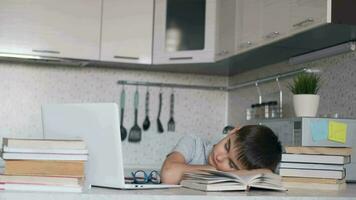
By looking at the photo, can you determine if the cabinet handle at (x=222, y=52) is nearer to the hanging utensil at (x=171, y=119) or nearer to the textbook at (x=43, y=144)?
the hanging utensil at (x=171, y=119)

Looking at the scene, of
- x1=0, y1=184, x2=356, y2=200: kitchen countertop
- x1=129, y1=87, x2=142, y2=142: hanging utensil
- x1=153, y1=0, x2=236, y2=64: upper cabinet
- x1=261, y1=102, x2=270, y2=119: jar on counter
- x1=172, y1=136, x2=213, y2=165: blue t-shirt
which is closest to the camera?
x1=0, y1=184, x2=356, y2=200: kitchen countertop

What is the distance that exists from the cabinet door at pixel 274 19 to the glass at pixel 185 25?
719mm

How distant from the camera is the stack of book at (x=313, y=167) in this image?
1.79 meters

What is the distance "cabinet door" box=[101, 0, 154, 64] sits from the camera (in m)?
3.29

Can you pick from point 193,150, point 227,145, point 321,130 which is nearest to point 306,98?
point 321,130

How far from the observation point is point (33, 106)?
3.51m

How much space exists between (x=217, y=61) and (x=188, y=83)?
24.4 inches

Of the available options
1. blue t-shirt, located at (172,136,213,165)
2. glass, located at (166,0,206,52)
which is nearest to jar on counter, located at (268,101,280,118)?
glass, located at (166,0,206,52)

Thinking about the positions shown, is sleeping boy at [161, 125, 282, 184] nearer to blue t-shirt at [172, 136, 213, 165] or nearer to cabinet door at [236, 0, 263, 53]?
blue t-shirt at [172, 136, 213, 165]

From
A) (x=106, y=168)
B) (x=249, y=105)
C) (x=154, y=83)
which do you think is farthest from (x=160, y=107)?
(x=106, y=168)

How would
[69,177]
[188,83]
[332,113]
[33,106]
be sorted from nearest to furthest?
[69,177]
[332,113]
[33,106]
[188,83]

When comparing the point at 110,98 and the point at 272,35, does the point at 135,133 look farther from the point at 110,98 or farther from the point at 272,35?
the point at 272,35

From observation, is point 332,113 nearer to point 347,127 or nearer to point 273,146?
point 347,127

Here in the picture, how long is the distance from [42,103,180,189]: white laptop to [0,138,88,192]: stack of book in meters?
0.08
